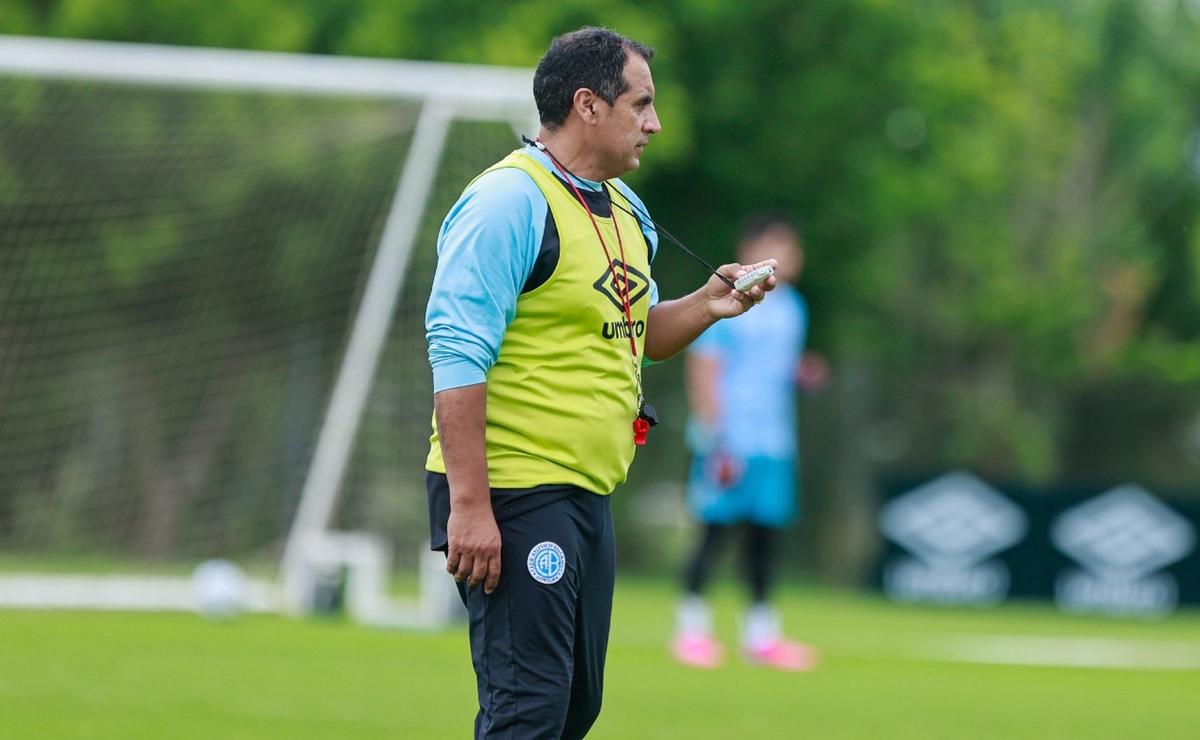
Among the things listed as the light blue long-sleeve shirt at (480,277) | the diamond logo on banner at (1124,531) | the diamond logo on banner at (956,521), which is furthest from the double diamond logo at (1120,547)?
the light blue long-sleeve shirt at (480,277)

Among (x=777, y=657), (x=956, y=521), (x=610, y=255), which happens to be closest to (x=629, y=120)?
(x=610, y=255)

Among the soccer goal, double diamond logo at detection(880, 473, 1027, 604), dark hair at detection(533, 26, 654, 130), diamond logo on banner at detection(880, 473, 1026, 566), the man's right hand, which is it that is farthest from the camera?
diamond logo on banner at detection(880, 473, 1026, 566)

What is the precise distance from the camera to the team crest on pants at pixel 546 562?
4727 millimetres

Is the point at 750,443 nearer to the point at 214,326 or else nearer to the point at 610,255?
the point at 214,326

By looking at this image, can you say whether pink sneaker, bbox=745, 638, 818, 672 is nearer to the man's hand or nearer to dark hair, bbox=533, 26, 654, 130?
the man's hand

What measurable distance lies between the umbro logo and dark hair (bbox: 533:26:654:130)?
0.39 m

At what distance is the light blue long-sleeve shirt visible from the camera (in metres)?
4.64

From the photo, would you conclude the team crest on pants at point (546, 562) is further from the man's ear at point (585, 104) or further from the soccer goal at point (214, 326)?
the soccer goal at point (214, 326)

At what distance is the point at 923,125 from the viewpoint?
27656mm

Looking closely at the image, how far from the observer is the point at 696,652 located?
36.1ft

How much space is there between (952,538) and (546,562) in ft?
54.1

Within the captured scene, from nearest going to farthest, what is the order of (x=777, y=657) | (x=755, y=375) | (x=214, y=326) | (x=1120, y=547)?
1. (x=777, y=657)
2. (x=755, y=375)
3. (x=214, y=326)
4. (x=1120, y=547)

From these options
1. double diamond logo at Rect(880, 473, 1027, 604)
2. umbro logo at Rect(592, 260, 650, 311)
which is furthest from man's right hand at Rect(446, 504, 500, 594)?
double diamond logo at Rect(880, 473, 1027, 604)

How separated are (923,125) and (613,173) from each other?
23.2 m
